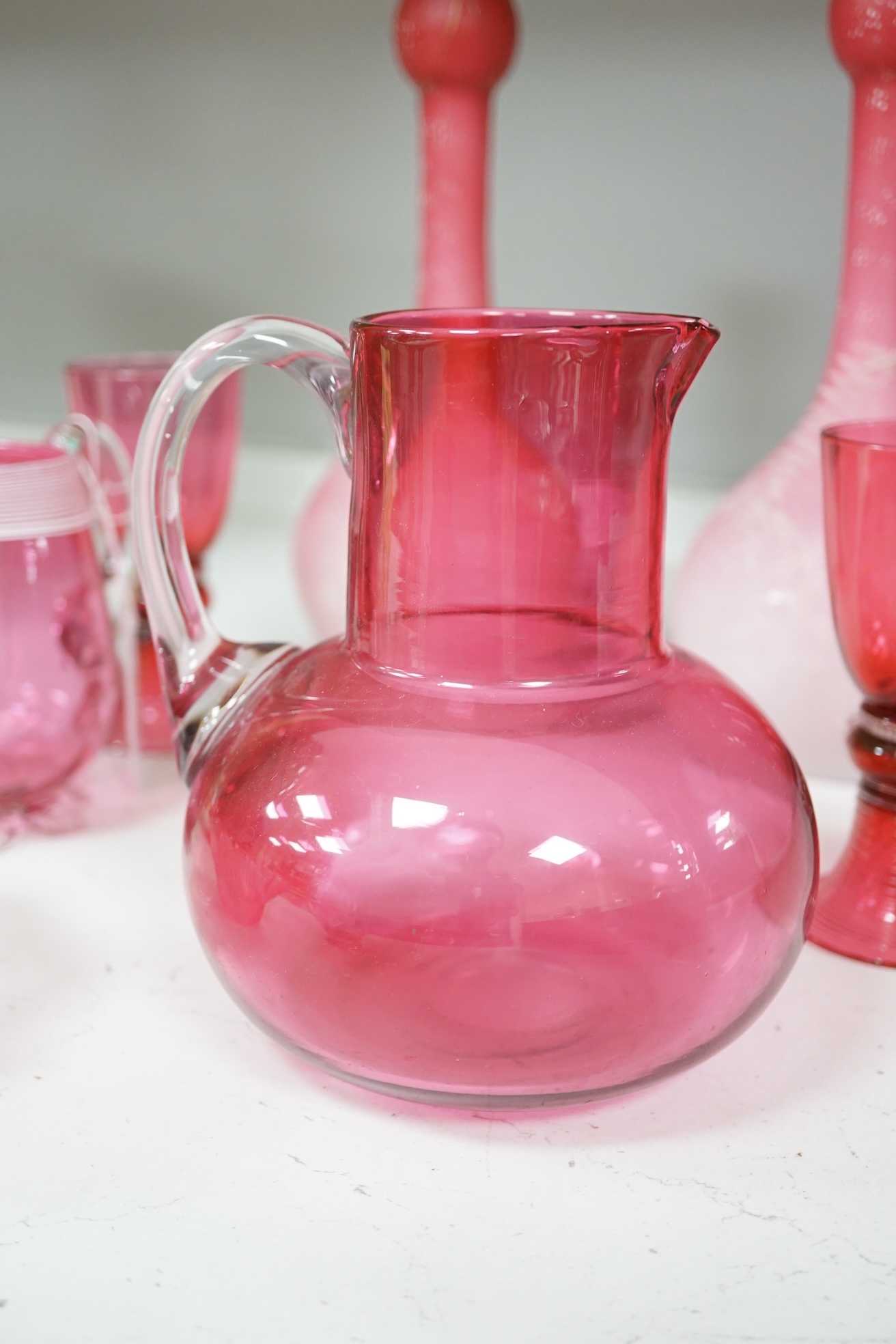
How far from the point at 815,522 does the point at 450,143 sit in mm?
281

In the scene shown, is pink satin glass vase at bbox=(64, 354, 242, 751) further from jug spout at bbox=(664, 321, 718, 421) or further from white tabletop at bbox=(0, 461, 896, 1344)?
jug spout at bbox=(664, 321, 718, 421)

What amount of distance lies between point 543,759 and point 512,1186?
0.39ft

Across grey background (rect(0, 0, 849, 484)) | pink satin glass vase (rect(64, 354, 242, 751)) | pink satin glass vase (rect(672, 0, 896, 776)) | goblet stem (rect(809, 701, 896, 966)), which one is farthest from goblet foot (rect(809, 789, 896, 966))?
grey background (rect(0, 0, 849, 484))

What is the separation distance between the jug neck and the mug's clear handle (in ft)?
0.09

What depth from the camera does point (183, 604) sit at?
44 cm

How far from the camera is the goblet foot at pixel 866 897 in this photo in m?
0.47

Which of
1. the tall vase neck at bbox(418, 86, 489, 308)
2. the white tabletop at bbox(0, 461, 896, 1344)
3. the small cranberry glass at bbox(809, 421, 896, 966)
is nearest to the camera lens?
the white tabletop at bbox(0, 461, 896, 1344)

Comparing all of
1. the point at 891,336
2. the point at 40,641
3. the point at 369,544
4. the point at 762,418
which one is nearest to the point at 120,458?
the point at 40,641

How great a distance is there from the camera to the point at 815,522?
60 cm

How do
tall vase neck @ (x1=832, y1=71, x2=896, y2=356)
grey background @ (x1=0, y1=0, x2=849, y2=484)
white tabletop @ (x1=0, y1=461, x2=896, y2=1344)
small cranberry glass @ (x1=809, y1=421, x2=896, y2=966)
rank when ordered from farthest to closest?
grey background @ (x1=0, y1=0, x2=849, y2=484)
tall vase neck @ (x1=832, y1=71, x2=896, y2=356)
small cranberry glass @ (x1=809, y1=421, x2=896, y2=966)
white tabletop @ (x1=0, y1=461, x2=896, y2=1344)

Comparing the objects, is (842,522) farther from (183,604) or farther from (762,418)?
(762,418)

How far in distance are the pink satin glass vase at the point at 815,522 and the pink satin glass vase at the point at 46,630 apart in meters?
0.29

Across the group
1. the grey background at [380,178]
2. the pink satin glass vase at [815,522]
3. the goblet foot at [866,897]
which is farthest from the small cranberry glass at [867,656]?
the grey background at [380,178]

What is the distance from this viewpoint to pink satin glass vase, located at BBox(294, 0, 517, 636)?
647 millimetres
